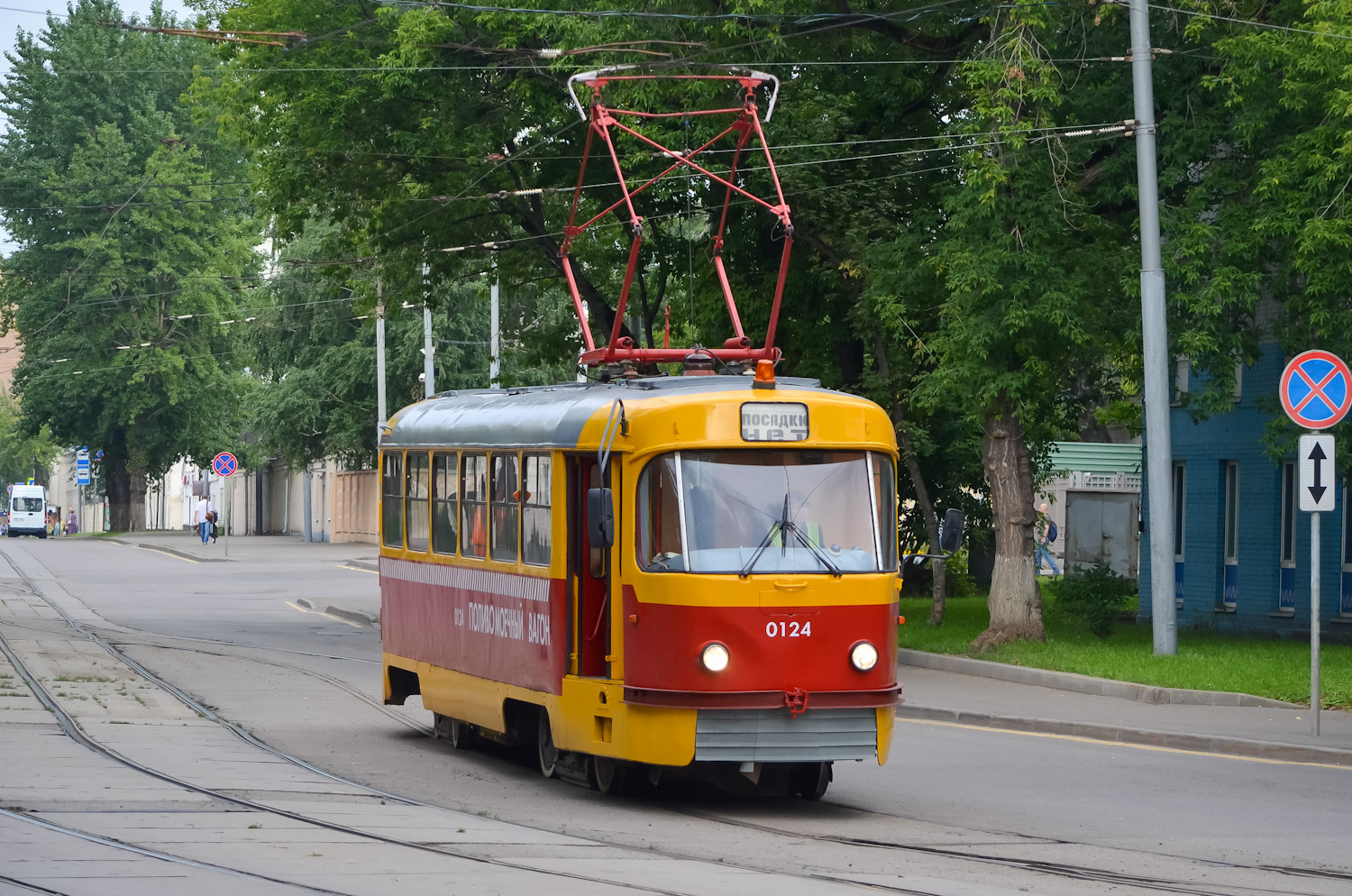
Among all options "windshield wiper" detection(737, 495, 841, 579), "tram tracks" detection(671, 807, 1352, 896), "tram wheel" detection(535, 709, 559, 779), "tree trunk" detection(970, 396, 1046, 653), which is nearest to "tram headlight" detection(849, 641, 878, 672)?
"windshield wiper" detection(737, 495, 841, 579)

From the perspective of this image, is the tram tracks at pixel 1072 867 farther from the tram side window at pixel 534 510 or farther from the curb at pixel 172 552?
the curb at pixel 172 552

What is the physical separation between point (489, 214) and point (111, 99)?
1905 inches

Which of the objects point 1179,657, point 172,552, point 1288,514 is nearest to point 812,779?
point 1179,657

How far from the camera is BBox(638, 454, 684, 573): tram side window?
38.0ft

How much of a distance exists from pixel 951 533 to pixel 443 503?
4.48m

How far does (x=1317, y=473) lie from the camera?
15820 mm

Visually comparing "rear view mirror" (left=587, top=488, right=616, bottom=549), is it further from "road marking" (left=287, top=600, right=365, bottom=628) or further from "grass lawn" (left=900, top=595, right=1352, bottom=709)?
"road marking" (left=287, top=600, right=365, bottom=628)

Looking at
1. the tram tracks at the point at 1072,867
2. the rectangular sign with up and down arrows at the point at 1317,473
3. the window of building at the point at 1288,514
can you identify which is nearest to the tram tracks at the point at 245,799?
the tram tracks at the point at 1072,867

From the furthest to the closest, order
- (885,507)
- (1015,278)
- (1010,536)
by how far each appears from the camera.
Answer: (1010,536) → (1015,278) → (885,507)

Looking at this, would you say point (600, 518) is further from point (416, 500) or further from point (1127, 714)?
point (1127, 714)

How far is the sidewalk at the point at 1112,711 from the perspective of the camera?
1544 centimetres

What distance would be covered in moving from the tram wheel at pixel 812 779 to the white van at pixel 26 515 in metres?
78.5

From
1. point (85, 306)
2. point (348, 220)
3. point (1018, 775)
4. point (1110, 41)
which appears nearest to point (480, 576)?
point (1018, 775)

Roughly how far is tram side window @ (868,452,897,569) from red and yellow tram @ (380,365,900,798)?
1cm
